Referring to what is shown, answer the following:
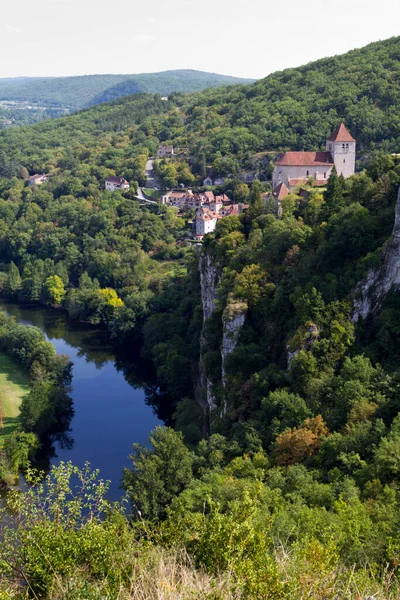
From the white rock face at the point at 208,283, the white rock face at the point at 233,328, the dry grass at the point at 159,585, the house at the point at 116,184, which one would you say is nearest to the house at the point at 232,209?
the white rock face at the point at 208,283

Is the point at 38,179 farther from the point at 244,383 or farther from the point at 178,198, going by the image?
the point at 244,383

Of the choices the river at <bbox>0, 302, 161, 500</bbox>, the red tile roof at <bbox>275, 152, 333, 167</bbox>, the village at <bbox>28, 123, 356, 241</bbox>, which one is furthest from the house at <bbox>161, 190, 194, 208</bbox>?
the red tile roof at <bbox>275, 152, 333, 167</bbox>

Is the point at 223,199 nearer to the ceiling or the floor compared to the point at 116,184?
nearer to the floor

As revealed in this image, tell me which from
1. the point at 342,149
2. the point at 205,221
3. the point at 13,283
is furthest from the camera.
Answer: the point at 205,221

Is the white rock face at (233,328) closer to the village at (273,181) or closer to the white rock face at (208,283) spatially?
the white rock face at (208,283)

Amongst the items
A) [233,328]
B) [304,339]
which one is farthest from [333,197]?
[304,339]

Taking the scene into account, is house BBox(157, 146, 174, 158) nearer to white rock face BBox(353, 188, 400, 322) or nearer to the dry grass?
white rock face BBox(353, 188, 400, 322)
